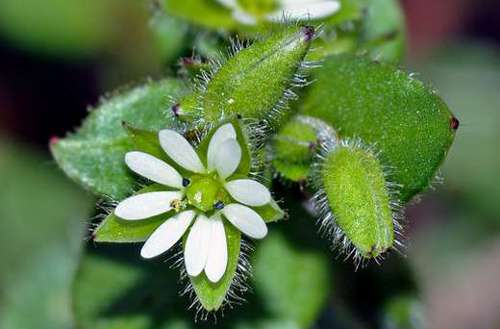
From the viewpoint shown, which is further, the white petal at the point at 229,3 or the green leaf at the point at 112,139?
the white petal at the point at 229,3

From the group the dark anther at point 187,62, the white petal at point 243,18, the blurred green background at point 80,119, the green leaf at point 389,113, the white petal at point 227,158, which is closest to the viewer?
the white petal at point 227,158

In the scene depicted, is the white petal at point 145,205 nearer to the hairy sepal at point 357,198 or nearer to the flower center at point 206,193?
the flower center at point 206,193

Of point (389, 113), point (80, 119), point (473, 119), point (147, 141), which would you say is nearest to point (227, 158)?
point (147, 141)

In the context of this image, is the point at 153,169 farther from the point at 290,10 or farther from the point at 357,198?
the point at 290,10

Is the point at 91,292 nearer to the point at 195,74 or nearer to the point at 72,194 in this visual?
the point at 195,74

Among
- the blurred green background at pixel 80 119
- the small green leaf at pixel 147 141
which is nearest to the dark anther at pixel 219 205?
the small green leaf at pixel 147 141

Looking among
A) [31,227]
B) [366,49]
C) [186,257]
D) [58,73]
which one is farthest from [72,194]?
[186,257]
